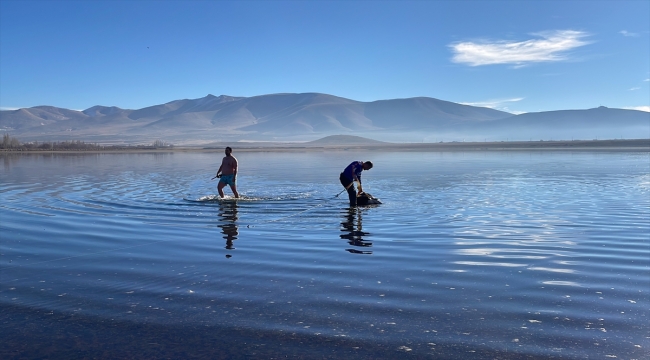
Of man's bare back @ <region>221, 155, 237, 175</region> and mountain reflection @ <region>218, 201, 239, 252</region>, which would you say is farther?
man's bare back @ <region>221, 155, 237, 175</region>

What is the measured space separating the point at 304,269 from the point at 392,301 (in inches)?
83.0

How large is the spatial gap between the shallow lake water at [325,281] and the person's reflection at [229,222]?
0.06m

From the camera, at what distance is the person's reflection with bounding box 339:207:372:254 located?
442 inches

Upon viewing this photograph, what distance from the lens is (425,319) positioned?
6.64 meters

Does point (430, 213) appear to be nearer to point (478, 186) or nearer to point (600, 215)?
point (600, 215)

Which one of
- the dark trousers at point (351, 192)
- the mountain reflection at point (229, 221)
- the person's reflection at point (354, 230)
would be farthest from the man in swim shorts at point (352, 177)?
the mountain reflection at point (229, 221)

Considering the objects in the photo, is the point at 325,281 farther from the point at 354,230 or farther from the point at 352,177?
the point at 352,177

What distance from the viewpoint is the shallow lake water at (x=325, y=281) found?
19.6ft

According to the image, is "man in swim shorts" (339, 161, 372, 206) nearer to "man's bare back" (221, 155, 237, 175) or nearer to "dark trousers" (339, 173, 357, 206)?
"dark trousers" (339, 173, 357, 206)

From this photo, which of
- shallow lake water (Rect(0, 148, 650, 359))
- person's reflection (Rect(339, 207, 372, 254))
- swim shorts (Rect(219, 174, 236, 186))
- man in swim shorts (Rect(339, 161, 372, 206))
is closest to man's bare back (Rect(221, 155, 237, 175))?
swim shorts (Rect(219, 174, 236, 186))

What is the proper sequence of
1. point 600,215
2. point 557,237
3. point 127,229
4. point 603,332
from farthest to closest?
point 600,215, point 127,229, point 557,237, point 603,332

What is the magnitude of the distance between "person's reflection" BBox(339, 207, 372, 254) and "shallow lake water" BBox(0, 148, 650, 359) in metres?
0.06

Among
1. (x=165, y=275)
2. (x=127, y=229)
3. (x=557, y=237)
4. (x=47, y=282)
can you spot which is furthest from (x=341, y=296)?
(x=127, y=229)

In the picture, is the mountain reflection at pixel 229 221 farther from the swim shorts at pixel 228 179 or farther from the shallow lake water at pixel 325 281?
the swim shorts at pixel 228 179
